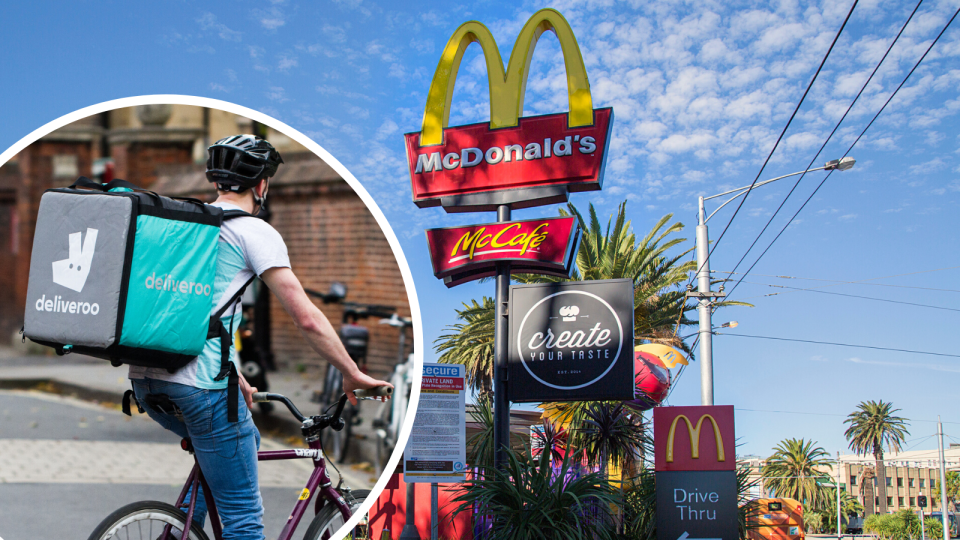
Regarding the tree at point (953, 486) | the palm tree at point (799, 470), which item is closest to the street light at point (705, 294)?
the palm tree at point (799, 470)

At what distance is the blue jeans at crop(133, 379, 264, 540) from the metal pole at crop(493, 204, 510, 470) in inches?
274

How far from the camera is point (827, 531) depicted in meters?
78.7

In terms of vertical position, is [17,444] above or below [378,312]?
below

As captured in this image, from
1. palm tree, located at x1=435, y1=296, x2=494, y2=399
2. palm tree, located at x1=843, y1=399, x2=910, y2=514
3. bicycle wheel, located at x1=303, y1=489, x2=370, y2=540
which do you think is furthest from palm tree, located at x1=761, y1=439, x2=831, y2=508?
bicycle wheel, located at x1=303, y1=489, x2=370, y2=540

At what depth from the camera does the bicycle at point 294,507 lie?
2.25 meters

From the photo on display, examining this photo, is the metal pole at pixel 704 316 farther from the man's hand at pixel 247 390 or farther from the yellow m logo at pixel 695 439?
the man's hand at pixel 247 390

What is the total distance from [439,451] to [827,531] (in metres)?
84.4

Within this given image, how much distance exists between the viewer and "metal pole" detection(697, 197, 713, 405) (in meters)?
15.9

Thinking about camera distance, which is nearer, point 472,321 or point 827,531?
point 472,321

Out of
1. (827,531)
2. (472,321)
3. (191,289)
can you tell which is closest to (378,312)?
(191,289)

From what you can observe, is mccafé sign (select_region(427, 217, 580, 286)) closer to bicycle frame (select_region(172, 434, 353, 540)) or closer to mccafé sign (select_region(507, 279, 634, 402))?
mccafé sign (select_region(507, 279, 634, 402))

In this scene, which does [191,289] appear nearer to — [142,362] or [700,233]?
[142,362]

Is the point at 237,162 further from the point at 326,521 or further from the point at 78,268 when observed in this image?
the point at 326,521

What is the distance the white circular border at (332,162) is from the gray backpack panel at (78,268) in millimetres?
483
